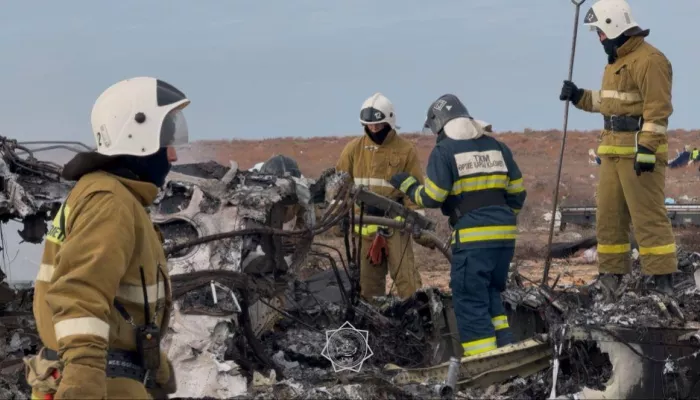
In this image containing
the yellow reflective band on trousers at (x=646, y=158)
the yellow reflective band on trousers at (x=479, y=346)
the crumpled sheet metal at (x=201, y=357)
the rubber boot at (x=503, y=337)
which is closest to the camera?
the crumpled sheet metal at (x=201, y=357)

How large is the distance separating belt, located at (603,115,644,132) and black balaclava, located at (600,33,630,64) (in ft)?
1.55

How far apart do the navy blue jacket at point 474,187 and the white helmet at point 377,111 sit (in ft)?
7.76

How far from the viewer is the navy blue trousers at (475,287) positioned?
6414 mm

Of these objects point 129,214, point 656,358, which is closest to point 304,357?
point 656,358

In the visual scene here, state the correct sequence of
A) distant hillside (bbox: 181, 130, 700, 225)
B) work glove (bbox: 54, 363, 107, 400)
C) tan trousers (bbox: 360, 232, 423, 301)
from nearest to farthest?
work glove (bbox: 54, 363, 107, 400), tan trousers (bbox: 360, 232, 423, 301), distant hillside (bbox: 181, 130, 700, 225)

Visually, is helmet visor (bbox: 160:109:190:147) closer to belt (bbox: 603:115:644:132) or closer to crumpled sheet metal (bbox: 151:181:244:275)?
crumpled sheet metal (bbox: 151:181:244:275)

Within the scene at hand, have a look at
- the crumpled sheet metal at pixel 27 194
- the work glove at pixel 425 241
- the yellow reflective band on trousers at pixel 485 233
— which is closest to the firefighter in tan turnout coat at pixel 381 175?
the work glove at pixel 425 241

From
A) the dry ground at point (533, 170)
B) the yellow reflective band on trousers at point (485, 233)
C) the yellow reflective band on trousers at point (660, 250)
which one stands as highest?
the yellow reflective band on trousers at point (485, 233)

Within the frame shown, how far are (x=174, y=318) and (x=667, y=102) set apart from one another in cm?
393

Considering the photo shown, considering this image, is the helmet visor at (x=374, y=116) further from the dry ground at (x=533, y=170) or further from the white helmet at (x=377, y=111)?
the dry ground at (x=533, y=170)

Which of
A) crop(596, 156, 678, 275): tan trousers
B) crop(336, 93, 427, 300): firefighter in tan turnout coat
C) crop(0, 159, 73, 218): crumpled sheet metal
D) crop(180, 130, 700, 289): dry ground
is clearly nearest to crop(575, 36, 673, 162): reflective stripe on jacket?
crop(596, 156, 678, 275): tan trousers

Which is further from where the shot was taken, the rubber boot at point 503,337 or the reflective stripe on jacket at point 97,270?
the rubber boot at point 503,337

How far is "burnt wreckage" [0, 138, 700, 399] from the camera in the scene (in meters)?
5.41

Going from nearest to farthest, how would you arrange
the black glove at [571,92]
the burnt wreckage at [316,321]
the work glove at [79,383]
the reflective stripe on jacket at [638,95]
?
the work glove at [79,383] → the burnt wreckage at [316,321] → the reflective stripe on jacket at [638,95] → the black glove at [571,92]
